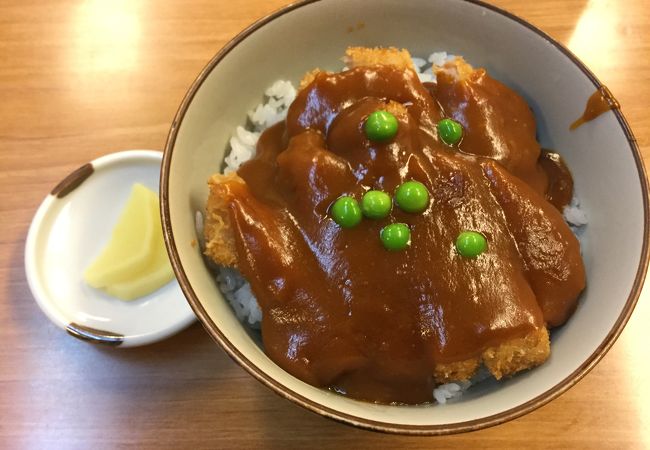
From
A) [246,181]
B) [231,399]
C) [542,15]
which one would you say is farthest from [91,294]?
[542,15]

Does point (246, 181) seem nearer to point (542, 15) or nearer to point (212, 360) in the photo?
point (212, 360)

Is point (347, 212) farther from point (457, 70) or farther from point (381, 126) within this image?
point (457, 70)

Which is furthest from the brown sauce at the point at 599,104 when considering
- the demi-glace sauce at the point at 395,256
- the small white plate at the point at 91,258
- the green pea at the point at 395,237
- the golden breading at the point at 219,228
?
the small white plate at the point at 91,258

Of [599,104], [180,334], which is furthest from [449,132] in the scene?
[180,334]

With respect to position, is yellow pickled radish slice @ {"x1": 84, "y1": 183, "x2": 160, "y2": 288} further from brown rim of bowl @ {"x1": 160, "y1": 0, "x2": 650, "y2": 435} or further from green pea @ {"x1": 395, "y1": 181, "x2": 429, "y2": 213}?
green pea @ {"x1": 395, "y1": 181, "x2": 429, "y2": 213}

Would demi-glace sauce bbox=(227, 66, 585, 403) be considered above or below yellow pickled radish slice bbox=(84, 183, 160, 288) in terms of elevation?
above

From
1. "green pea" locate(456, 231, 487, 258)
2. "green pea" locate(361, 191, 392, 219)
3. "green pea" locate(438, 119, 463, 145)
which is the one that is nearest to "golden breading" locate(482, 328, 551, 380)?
"green pea" locate(456, 231, 487, 258)
